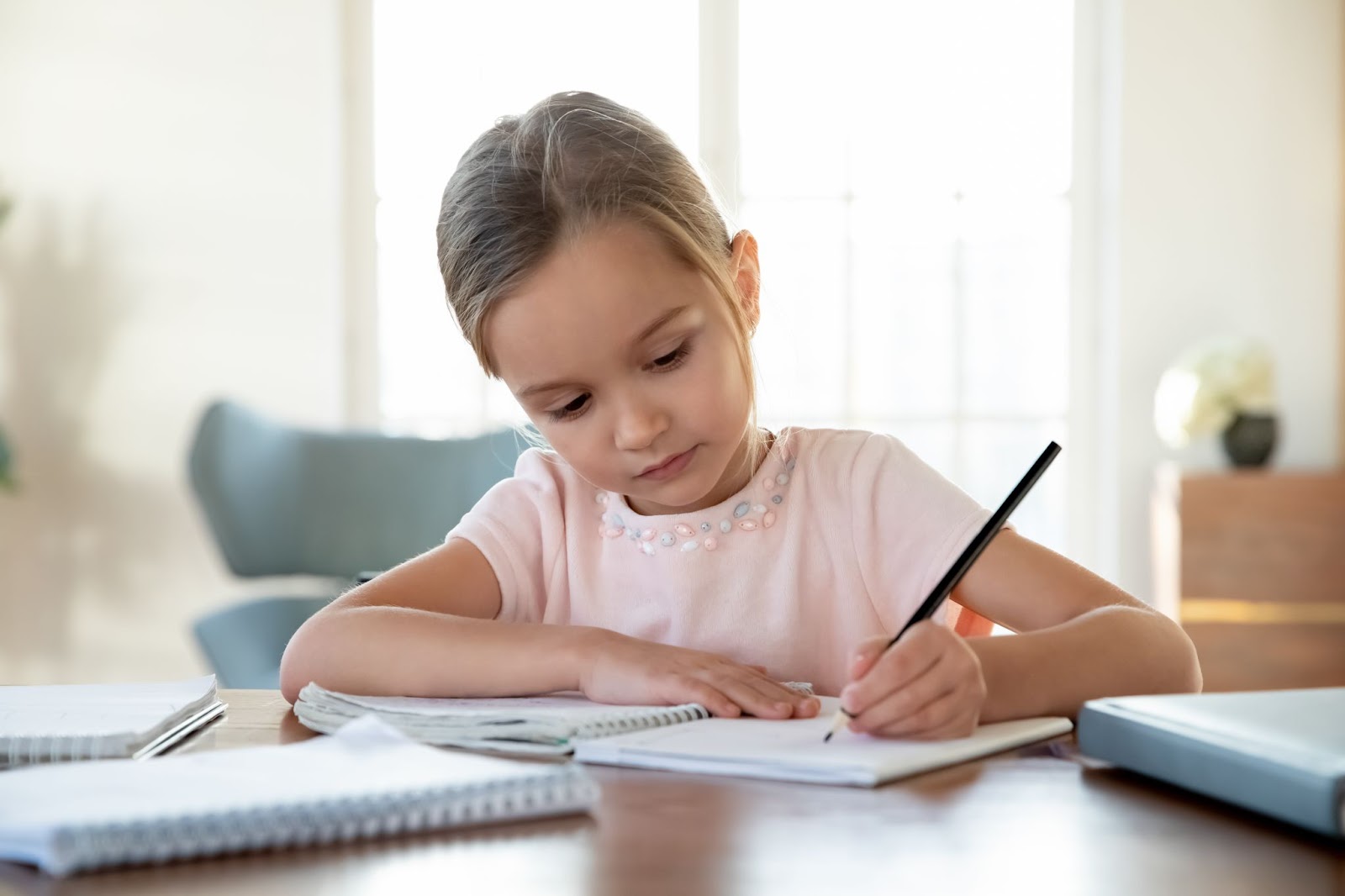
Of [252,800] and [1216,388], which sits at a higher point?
[1216,388]

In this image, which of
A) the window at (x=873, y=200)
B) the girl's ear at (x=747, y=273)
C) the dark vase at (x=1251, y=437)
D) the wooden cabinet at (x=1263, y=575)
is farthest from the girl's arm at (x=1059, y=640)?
the window at (x=873, y=200)

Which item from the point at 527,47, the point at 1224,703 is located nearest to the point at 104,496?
the point at 527,47

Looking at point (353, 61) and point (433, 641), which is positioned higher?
point (353, 61)

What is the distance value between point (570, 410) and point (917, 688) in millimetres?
453

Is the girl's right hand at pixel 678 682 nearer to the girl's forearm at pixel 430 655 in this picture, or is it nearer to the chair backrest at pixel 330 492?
the girl's forearm at pixel 430 655

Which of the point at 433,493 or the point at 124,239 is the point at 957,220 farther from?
the point at 124,239

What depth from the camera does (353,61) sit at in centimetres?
379

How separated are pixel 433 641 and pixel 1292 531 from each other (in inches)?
111

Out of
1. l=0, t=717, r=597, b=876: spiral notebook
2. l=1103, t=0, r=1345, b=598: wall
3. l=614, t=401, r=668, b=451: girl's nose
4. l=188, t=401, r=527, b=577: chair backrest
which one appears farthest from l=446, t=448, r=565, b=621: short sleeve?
l=1103, t=0, r=1345, b=598: wall

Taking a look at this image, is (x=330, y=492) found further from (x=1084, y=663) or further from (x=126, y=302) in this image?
(x=1084, y=663)

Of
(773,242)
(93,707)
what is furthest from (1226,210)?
(93,707)

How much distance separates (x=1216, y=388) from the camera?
11.1 feet

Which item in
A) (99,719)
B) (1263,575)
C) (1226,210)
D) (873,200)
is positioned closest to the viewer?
(99,719)

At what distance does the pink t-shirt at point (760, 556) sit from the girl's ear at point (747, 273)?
144 millimetres
